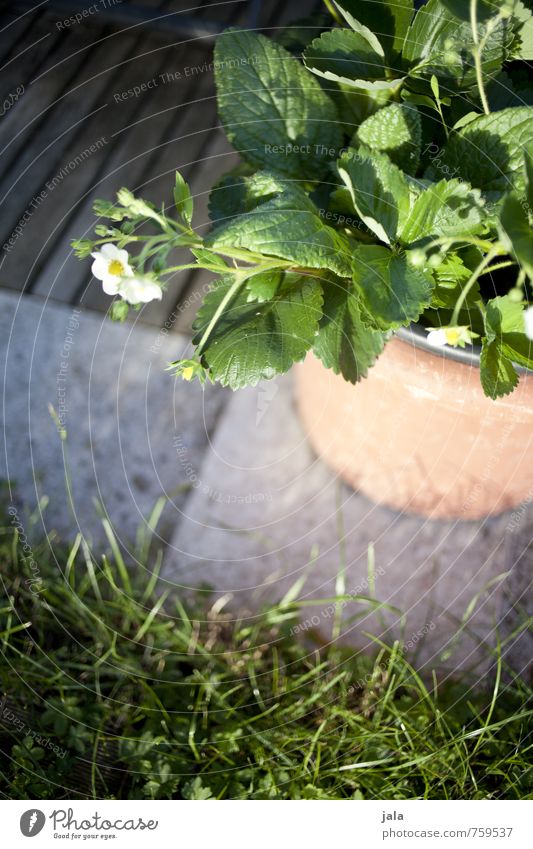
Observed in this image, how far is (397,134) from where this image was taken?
62 centimetres

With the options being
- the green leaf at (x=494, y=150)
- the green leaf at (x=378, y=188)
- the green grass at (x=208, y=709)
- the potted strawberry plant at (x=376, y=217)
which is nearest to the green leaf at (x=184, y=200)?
the potted strawberry plant at (x=376, y=217)

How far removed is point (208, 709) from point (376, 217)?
50cm

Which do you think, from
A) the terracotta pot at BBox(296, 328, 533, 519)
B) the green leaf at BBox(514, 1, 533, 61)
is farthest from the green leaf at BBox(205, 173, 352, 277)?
the green leaf at BBox(514, 1, 533, 61)

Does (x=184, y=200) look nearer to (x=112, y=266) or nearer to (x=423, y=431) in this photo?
(x=112, y=266)

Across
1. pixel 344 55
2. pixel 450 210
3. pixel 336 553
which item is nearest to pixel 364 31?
pixel 344 55

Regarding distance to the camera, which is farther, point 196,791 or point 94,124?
point 94,124

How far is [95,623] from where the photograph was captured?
82cm

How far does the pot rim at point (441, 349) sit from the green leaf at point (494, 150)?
0.12 m

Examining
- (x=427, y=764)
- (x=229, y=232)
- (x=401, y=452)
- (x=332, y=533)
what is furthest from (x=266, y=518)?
(x=229, y=232)

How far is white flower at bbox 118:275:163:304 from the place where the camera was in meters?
0.53

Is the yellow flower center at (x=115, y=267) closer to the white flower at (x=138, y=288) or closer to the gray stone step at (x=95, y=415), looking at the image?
the white flower at (x=138, y=288)

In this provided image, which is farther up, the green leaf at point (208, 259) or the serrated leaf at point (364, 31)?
the serrated leaf at point (364, 31)

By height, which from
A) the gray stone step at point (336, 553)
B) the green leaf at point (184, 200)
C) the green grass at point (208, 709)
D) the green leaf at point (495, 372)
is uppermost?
the green leaf at point (184, 200)

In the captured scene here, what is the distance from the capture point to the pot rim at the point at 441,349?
62cm
